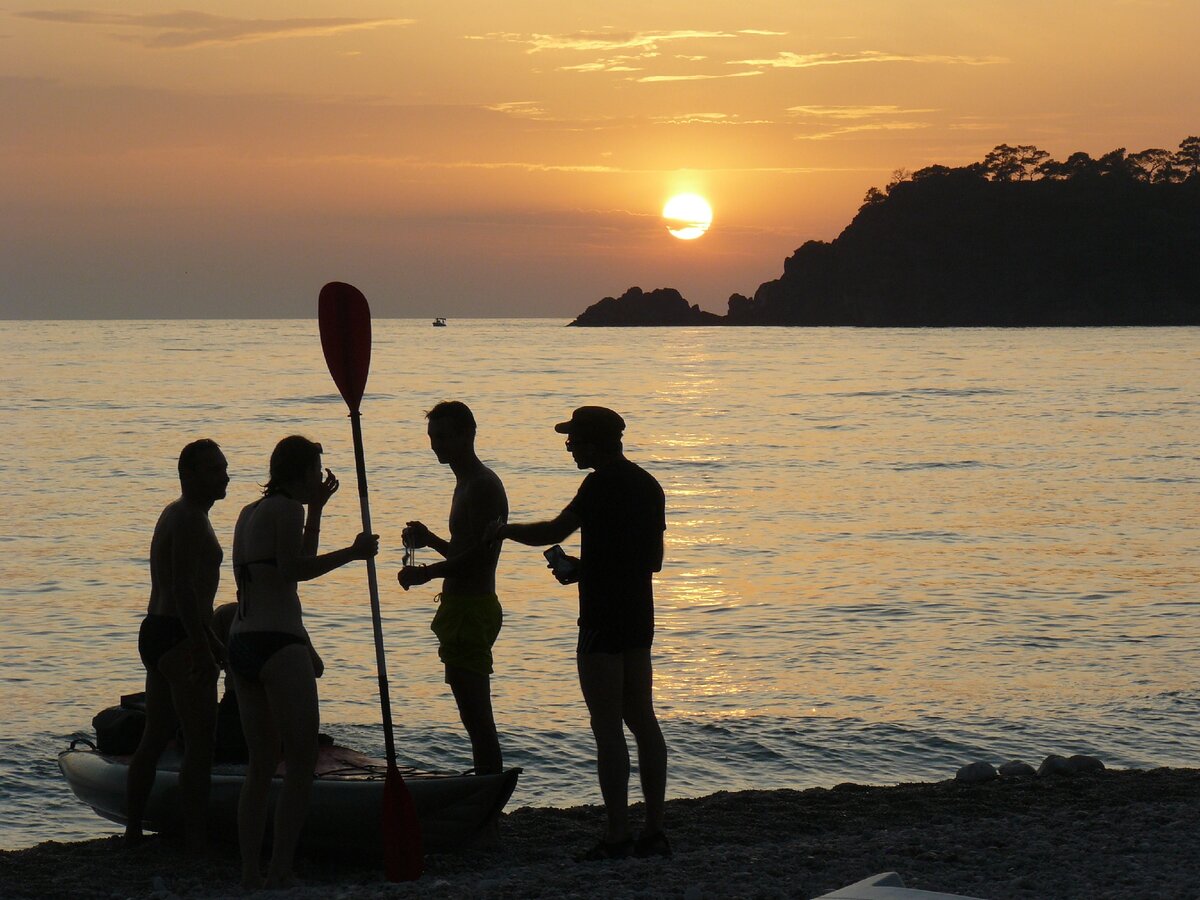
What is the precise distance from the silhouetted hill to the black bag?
165m

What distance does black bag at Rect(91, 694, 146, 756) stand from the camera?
289 inches

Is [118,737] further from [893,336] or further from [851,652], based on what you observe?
[893,336]

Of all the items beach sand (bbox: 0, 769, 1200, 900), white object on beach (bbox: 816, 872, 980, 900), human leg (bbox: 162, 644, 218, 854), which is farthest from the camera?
human leg (bbox: 162, 644, 218, 854)

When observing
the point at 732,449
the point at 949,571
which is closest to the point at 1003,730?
the point at 949,571

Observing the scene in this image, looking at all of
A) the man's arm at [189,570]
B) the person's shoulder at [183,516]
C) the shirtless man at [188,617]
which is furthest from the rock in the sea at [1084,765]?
the person's shoulder at [183,516]

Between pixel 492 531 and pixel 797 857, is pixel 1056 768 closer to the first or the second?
pixel 797 857

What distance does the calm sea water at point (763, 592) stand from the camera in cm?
1059

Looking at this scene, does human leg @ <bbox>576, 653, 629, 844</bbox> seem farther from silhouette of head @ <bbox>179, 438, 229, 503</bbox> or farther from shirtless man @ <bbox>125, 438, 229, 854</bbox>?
silhouette of head @ <bbox>179, 438, 229, 503</bbox>

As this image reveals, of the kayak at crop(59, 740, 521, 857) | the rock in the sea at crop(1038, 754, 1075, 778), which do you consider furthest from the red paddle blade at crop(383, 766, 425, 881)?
the rock in the sea at crop(1038, 754, 1075, 778)

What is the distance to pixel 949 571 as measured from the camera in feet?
61.9

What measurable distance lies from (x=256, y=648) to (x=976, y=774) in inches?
195

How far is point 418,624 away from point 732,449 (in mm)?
25974

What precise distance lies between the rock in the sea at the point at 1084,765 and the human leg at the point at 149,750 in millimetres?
5463

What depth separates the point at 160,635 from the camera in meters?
6.12
